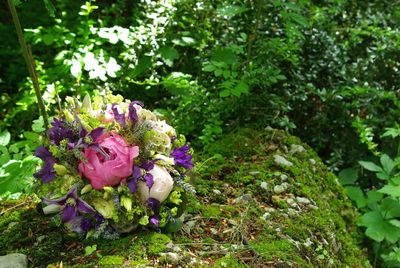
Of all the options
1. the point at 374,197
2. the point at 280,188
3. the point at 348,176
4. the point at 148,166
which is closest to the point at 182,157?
the point at 148,166

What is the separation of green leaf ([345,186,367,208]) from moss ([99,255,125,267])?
5.86ft

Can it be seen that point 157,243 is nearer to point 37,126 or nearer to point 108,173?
point 108,173

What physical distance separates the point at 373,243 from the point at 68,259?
1.97 m

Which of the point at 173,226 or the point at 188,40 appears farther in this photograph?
the point at 188,40

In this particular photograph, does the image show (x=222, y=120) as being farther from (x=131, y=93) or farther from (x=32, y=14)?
(x=32, y=14)

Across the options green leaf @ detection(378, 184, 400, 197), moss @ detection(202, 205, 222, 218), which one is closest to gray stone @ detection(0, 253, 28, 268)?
moss @ detection(202, 205, 222, 218)

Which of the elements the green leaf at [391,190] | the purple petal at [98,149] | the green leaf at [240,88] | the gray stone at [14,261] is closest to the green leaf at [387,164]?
the green leaf at [391,190]

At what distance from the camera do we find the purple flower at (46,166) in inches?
71.6

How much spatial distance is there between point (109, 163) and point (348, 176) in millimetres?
1989

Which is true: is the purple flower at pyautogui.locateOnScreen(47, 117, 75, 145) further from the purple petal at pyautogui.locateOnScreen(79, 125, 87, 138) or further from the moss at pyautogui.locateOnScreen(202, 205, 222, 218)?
the moss at pyautogui.locateOnScreen(202, 205, 222, 218)

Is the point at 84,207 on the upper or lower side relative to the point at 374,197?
upper

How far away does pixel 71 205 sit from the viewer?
1.75m

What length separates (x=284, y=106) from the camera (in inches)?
116

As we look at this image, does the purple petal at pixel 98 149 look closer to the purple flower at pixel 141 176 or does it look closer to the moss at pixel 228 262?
the purple flower at pixel 141 176
